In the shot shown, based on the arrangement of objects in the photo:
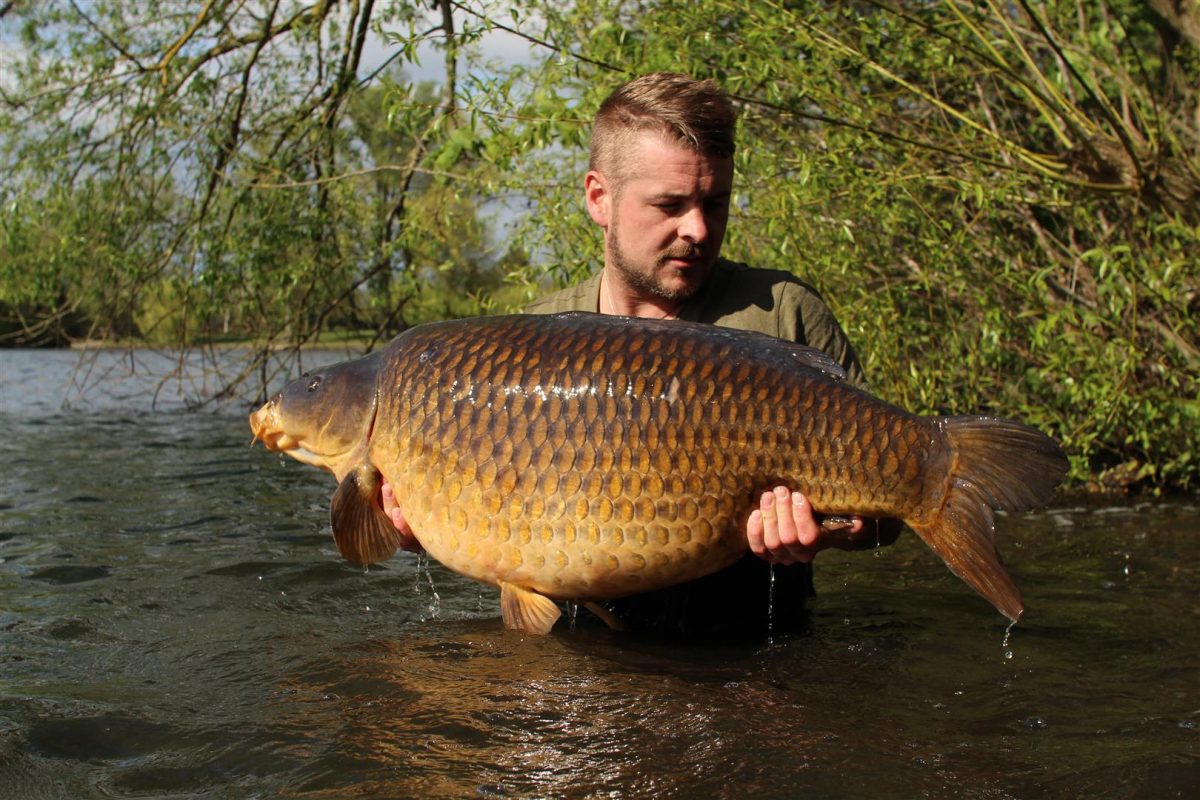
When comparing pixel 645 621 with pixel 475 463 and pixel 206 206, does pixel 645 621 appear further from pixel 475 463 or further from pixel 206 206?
pixel 206 206

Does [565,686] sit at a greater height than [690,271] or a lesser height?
lesser

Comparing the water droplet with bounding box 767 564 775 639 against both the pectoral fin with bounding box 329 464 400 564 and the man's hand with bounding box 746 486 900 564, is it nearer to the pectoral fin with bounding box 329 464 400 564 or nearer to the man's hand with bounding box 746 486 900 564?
the man's hand with bounding box 746 486 900 564

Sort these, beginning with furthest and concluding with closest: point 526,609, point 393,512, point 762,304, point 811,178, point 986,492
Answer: point 811,178
point 762,304
point 393,512
point 526,609
point 986,492

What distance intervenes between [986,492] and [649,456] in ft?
2.13

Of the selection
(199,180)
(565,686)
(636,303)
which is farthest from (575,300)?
(199,180)

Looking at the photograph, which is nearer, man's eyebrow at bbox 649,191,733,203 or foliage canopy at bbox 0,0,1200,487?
man's eyebrow at bbox 649,191,733,203

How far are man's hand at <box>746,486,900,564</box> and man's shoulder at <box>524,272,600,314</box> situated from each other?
100 centimetres

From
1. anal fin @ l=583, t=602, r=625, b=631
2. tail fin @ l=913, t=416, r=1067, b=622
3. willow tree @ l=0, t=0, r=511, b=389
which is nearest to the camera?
tail fin @ l=913, t=416, r=1067, b=622

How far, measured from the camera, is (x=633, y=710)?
246cm

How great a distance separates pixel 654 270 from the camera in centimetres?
286

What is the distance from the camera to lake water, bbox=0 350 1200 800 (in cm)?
215

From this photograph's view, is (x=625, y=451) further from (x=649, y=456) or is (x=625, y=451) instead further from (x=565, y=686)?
(x=565, y=686)

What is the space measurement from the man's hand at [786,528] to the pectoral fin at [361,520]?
824 mm

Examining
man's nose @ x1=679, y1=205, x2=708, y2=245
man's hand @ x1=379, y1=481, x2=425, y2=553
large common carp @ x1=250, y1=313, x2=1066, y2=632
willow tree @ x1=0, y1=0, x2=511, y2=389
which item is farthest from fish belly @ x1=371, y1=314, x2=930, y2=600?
willow tree @ x1=0, y1=0, x2=511, y2=389
